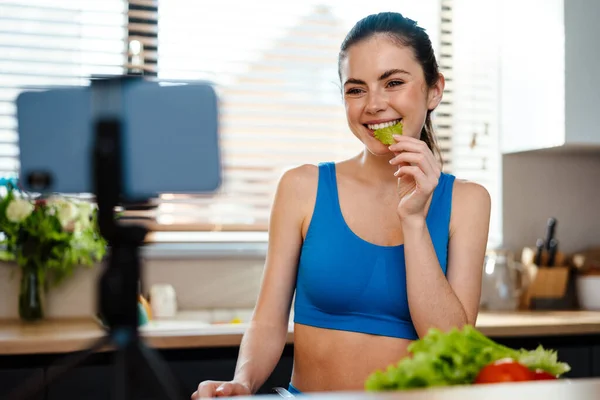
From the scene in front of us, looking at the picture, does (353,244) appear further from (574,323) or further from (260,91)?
(260,91)

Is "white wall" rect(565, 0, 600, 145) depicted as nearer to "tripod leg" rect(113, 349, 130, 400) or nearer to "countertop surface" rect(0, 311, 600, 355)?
"countertop surface" rect(0, 311, 600, 355)

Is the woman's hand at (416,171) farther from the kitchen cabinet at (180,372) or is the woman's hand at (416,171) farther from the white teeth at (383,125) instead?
the kitchen cabinet at (180,372)

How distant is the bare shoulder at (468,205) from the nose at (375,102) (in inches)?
11.3

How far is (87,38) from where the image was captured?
8.98 feet

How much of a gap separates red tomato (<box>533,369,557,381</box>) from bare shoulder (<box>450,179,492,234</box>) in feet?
2.71

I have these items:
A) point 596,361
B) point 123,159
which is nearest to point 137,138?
point 123,159

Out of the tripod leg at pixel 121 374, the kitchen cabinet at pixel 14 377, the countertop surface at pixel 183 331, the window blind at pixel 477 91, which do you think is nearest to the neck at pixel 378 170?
the countertop surface at pixel 183 331

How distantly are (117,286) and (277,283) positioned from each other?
902 millimetres

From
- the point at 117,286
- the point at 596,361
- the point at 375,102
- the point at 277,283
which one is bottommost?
the point at 596,361

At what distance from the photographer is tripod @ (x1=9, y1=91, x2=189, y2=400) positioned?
2.27 ft

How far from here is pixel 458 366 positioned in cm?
79

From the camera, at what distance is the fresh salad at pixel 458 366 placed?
0.75m

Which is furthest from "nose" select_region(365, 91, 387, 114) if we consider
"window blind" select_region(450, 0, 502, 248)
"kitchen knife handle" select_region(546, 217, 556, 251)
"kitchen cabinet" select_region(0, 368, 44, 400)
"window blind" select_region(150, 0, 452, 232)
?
"window blind" select_region(450, 0, 502, 248)

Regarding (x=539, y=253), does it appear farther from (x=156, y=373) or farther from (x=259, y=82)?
(x=156, y=373)
